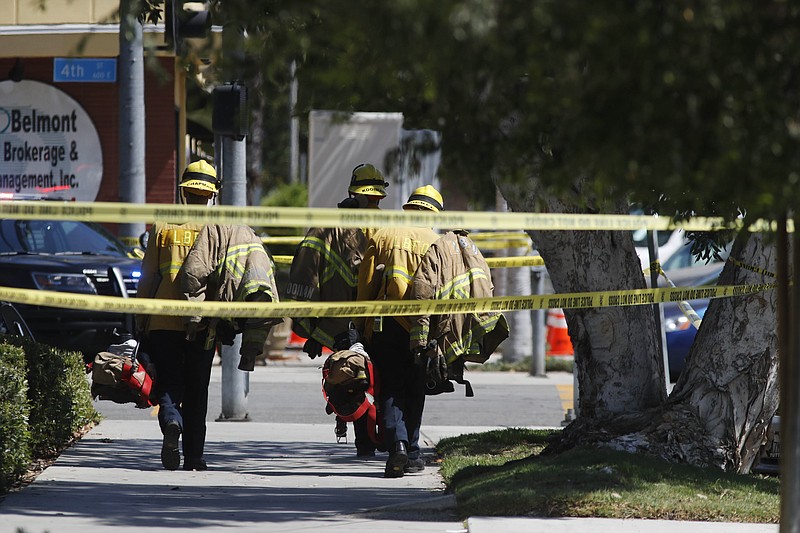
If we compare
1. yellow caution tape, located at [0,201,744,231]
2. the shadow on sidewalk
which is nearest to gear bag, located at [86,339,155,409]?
the shadow on sidewalk

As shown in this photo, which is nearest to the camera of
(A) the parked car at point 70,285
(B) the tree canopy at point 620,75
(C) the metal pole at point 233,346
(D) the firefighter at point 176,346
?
(B) the tree canopy at point 620,75

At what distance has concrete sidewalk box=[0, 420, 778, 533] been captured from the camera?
6.13 m

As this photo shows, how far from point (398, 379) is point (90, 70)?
12.0 m

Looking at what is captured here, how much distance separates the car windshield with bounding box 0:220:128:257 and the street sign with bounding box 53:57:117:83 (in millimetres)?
5644

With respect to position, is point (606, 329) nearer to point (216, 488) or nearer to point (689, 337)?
point (216, 488)

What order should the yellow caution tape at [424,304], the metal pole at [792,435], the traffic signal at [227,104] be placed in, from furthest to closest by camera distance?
1. the traffic signal at [227,104]
2. the yellow caution tape at [424,304]
3. the metal pole at [792,435]

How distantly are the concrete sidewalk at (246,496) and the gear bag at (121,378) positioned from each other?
49cm

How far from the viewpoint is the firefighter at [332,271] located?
824 cm

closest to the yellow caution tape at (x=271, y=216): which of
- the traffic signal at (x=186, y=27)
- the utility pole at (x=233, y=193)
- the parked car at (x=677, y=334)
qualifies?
the traffic signal at (x=186, y=27)

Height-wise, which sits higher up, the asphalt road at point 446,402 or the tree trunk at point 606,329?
the tree trunk at point 606,329

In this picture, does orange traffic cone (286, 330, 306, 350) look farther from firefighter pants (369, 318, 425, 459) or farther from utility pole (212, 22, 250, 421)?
firefighter pants (369, 318, 425, 459)

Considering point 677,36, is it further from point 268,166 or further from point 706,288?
point 268,166

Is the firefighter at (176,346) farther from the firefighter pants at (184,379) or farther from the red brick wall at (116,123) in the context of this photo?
the red brick wall at (116,123)

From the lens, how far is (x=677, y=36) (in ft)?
11.5
